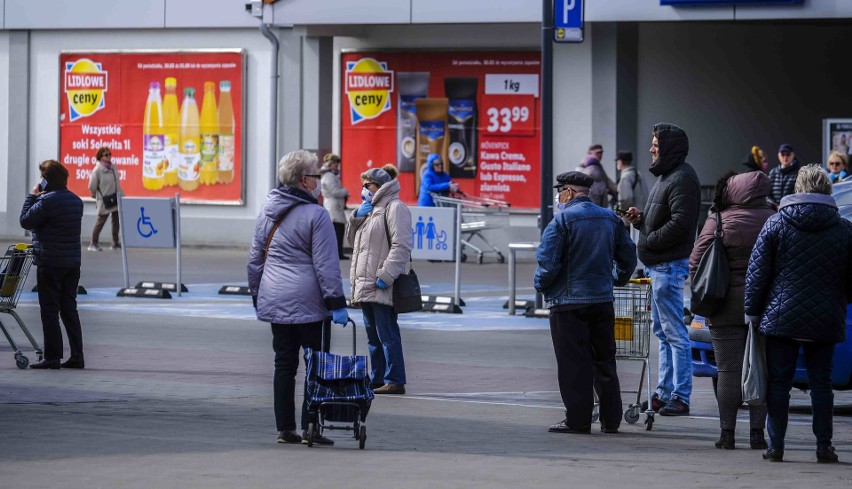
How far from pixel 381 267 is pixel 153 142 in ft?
61.8

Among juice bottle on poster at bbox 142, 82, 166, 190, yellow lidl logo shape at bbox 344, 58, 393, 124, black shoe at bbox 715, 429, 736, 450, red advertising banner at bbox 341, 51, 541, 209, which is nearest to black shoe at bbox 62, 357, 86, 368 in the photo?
black shoe at bbox 715, 429, 736, 450

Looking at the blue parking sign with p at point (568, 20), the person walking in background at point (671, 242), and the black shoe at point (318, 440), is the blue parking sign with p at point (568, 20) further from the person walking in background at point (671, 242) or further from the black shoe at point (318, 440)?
the black shoe at point (318, 440)

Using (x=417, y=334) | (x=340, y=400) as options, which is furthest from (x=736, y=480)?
(x=417, y=334)

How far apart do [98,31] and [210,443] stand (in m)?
22.6

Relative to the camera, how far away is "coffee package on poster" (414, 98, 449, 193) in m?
28.2

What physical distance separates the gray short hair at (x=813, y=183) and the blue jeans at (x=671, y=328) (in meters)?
1.86

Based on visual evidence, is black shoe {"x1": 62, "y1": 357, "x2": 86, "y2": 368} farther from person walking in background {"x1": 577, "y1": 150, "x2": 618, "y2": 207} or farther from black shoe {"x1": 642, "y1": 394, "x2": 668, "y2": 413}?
person walking in background {"x1": 577, "y1": 150, "x2": 618, "y2": 207}

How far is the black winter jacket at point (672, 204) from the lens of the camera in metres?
10.8

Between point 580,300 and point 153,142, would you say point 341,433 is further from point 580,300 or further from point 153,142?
point 153,142

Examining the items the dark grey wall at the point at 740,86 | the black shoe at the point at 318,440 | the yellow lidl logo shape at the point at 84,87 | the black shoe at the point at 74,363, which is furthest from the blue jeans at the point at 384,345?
the yellow lidl logo shape at the point at 84,87

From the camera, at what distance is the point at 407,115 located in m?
28.5

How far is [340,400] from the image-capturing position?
30.7 feet

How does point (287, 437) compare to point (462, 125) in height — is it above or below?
below

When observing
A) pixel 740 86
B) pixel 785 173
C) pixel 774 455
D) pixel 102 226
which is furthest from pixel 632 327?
pixel 740 86
